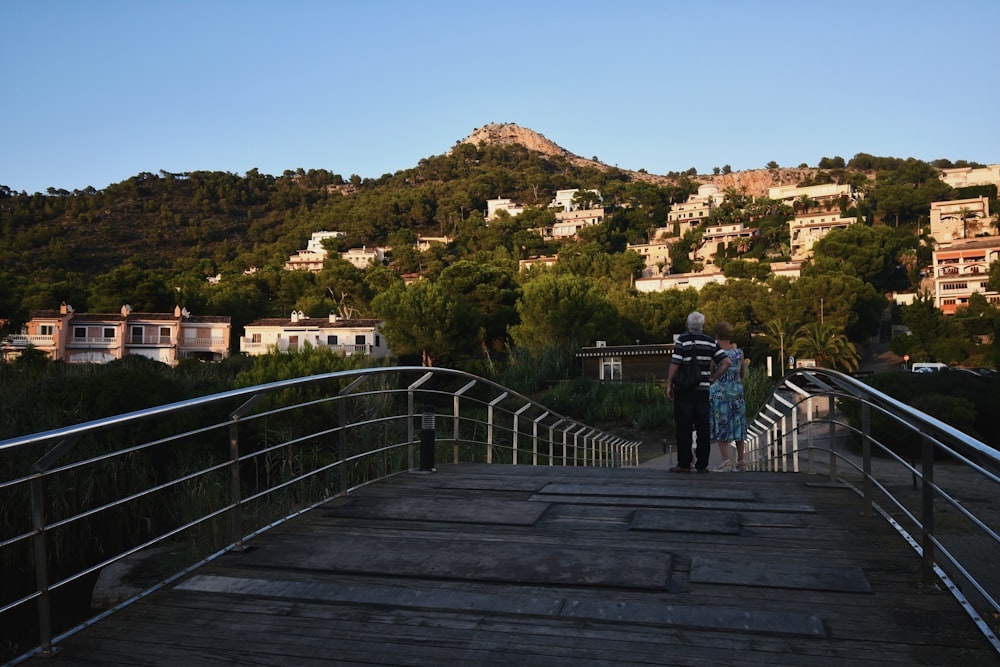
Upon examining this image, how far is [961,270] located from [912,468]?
95.2m

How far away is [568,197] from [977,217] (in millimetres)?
72755

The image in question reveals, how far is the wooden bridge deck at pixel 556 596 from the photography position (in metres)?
2.79

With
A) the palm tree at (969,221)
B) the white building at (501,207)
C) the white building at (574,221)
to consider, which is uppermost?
the white building at (501,207)

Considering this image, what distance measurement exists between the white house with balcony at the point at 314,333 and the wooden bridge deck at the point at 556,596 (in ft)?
186

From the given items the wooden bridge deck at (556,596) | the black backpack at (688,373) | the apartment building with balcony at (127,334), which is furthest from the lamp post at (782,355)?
the wooden bridge deck at (556,596)

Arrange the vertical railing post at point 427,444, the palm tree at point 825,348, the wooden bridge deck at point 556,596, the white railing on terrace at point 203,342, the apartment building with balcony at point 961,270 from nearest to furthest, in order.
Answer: the wooden bridge deck at point 556,596 → the vertical railing post at point 427,444 → the palm tree at point 825,348 → the white railing on terrace at point 203,342 → the apartment building with balcony at point 961,270

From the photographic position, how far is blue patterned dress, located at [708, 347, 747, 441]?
325 inches

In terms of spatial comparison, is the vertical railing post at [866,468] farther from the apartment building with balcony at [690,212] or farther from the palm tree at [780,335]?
the apartment building with balcony at [690,212]

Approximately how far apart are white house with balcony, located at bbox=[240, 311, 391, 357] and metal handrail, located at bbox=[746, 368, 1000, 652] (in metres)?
42.8

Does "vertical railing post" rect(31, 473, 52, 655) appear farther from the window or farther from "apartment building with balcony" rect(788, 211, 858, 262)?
"apartment building with balcony" rect(788, 211, 858, 262)

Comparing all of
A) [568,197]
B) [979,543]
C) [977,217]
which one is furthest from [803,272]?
[568,197]

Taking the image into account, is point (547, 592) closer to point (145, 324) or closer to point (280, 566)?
point (280, 566)

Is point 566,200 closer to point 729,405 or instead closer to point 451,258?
point 451,258

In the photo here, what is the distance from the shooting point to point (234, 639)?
2.96 metres
